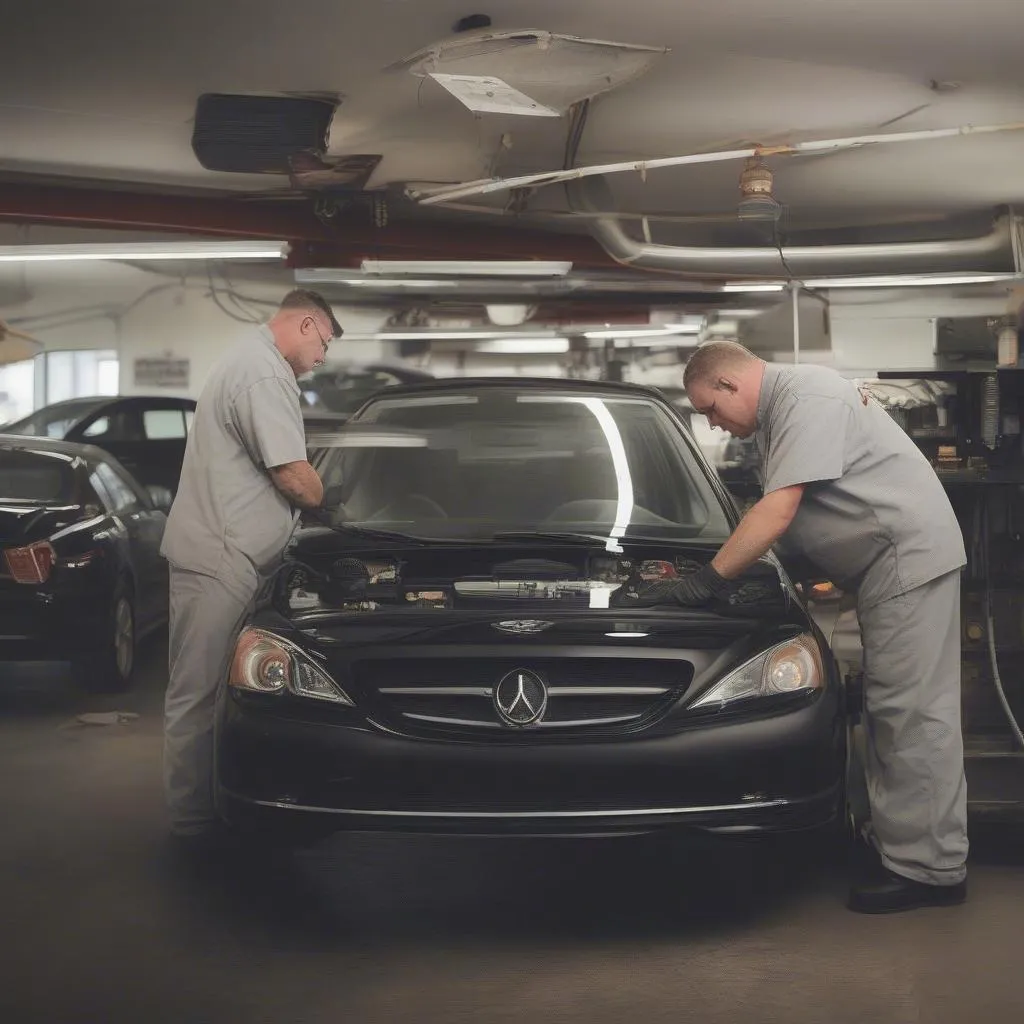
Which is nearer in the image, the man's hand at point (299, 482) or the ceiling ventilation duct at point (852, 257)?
the man's hand at point (299, 482)

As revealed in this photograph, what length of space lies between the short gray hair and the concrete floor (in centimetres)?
116

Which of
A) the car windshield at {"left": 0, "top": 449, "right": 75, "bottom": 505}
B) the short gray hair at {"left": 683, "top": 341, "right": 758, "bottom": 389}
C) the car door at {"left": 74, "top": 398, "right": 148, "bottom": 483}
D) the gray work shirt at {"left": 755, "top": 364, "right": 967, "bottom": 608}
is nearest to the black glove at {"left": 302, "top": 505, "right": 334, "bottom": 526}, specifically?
the short gray hair at {"left": 683, "top": 341, "right": 758, "bottom": 389}

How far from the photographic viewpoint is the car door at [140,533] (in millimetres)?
6617

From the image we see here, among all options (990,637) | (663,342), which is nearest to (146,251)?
(663,342)

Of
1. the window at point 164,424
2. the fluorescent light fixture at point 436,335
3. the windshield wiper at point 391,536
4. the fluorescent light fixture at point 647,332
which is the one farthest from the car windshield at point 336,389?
the windshield wiper at point 391,536

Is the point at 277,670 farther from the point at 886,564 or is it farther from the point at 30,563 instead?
the point at 30,563

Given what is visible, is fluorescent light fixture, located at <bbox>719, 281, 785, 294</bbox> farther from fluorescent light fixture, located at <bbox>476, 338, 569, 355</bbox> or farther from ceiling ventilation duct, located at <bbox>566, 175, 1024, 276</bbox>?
fluorescent light fixture, located at <bbox>476, 338, 569, 355</bbox>

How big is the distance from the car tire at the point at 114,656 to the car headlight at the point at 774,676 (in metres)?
3.76

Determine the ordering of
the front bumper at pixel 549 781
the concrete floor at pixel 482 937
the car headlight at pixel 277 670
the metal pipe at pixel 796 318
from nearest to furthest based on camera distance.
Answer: the concrete floor at pixel 482 937 < the front bumper at pixel 549 781 < the car headlight at pixel 277 670 < the metal pipe at pixel 796 318

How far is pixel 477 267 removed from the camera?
7691 mm

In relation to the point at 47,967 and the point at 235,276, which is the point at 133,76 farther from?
the point at 47,967

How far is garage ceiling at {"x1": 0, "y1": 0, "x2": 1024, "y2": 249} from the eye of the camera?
16.9ft

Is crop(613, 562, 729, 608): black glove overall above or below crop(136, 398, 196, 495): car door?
below

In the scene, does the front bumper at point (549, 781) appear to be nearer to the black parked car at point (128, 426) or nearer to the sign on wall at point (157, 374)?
the black parked car at point (128, 426)
